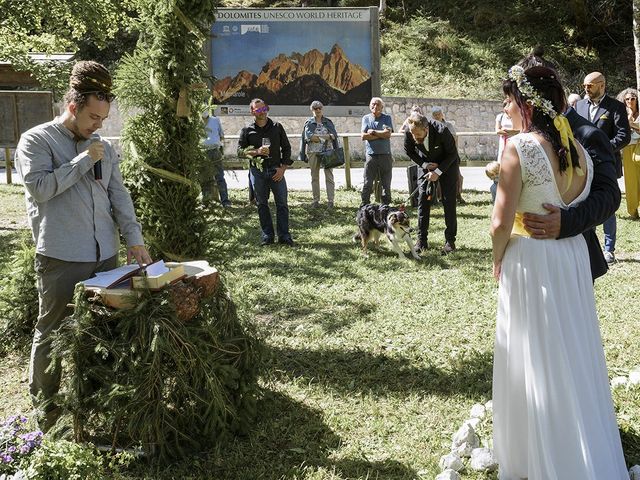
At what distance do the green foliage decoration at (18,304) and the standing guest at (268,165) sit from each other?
15.7ft

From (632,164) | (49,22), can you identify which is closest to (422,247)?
(632,164)

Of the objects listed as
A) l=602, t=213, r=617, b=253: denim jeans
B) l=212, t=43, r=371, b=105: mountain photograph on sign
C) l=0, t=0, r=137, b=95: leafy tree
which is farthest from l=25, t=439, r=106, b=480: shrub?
l=212, t=43, r=371, b=105: mountain photograph on sign

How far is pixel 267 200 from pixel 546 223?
7.63 meters

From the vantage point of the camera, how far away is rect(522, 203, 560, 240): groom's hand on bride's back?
3.62 m

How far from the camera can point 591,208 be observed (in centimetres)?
372

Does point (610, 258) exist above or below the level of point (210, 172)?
below

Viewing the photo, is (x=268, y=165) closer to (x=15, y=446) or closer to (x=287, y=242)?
(x=287, y=242)

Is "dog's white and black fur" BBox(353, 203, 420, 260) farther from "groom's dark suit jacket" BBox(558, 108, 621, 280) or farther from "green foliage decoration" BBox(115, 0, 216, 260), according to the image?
"groom's dark suit jacket" BBox(558, 108, 621, 280)

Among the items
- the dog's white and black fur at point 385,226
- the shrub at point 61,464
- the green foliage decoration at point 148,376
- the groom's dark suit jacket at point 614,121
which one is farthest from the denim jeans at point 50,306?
the groom's dark suit jacket at point 614,121

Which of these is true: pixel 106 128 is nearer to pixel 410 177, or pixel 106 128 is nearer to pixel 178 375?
pixel 410 177

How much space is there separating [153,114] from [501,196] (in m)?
2.58

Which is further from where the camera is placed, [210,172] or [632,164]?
[632,164]

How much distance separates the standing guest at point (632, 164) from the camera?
11391 mm

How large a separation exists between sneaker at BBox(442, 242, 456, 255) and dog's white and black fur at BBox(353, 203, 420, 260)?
1.51 ft
